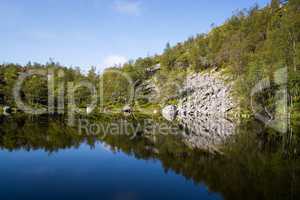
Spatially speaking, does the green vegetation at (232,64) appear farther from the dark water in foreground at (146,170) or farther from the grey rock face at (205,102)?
the dark water in foreground at (146,170)

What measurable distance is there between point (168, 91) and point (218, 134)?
6831 centimetres

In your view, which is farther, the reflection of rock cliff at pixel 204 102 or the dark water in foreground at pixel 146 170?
the reflection of rock cliff at pixel 204 102

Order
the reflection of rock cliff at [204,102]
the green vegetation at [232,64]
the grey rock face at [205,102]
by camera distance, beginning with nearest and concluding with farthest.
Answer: the green vegetation at [232,64]
the grey rock face at [205,102]
the reflection of rock cliff at [204,102]

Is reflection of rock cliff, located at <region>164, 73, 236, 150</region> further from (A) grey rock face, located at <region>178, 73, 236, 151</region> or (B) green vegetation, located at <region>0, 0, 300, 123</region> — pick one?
(B) green vegetation, located at <region>0, 0, 300, 123</region>

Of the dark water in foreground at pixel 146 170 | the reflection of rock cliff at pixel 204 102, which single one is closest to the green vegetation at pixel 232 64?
the reflection of rock cliff at pixel 204 102

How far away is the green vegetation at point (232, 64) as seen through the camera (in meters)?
49.0

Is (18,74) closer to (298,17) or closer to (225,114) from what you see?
(225,114)

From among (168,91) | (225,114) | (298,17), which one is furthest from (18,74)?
(298,17)

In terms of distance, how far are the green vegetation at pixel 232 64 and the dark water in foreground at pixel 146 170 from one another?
2165 cm

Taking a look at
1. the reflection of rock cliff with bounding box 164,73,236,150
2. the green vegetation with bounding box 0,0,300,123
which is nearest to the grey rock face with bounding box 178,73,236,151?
the reflection of rock cliff with bounding box 164,73,236,150

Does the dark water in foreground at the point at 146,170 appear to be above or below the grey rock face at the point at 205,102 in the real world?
below

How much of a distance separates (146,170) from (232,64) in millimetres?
65198

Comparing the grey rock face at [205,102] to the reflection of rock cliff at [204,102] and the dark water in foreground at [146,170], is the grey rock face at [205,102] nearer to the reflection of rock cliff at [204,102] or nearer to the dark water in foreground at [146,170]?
the reflection of rock cliff at [204,102]

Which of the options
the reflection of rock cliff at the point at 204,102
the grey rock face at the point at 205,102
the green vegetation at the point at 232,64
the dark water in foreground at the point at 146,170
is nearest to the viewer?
the dark water in foreground at the point at 146,170
